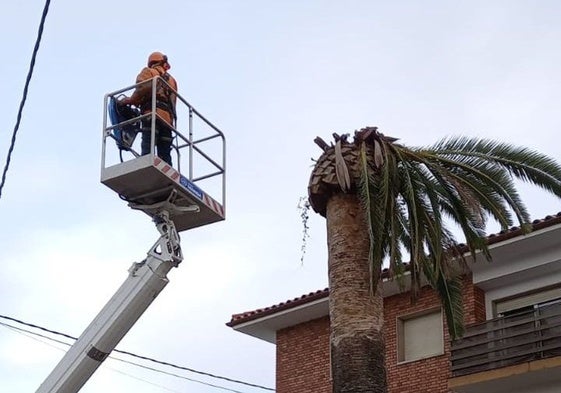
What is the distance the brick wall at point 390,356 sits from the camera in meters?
21.7

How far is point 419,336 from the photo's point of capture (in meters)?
22.5

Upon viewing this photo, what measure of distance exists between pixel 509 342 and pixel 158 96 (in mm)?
8126

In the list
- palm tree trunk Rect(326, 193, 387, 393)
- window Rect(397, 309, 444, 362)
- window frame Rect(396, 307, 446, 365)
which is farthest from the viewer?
window Rect(397, 309, 444, 362)

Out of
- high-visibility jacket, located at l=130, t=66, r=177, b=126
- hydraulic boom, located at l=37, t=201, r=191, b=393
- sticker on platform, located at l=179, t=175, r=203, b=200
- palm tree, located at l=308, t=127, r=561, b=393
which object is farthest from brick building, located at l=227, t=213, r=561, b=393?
hydraulic boom, located at l=37, t=201, r=191, b=393

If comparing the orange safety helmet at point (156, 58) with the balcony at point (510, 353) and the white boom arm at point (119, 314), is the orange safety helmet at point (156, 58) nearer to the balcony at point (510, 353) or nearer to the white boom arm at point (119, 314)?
the white boom arm at point (119, 314)

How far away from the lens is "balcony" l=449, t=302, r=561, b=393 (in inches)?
762

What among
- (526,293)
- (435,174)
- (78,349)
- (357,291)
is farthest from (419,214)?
(526,293)

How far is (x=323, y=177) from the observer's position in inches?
533

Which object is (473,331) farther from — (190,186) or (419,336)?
(190,186)

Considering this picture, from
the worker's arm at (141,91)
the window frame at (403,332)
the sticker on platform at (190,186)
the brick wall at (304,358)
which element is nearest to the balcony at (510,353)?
the window frame at (403,332)

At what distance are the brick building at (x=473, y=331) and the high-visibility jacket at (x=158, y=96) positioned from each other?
279 inches

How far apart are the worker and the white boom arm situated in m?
1.05

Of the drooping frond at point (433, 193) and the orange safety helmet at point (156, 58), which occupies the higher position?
the orange safety helmet at point (156, 58)

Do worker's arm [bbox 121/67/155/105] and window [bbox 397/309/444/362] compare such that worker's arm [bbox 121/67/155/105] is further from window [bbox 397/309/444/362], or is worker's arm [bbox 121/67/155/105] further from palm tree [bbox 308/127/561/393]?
window [bbox 397/309/444/362]
